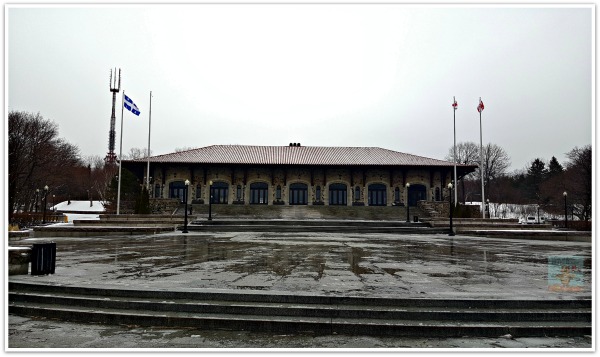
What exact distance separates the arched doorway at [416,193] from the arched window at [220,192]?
19415 mm

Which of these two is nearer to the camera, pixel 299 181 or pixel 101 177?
pixel 299 181

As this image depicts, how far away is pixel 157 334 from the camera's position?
5.59 metres

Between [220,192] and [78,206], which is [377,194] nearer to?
[220,192]

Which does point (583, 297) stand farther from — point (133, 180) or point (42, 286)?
point (133, 180)

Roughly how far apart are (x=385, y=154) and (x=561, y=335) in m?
43.2

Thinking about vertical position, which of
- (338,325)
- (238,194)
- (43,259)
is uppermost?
(238,194)

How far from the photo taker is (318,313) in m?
6.11

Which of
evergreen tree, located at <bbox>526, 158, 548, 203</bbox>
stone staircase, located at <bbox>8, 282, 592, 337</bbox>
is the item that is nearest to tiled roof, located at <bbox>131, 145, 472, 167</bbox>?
stone staircase, located at <bbox>8, 282, 592, 337</bbox>

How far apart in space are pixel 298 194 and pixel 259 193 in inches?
163

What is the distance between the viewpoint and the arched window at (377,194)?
44.9 m

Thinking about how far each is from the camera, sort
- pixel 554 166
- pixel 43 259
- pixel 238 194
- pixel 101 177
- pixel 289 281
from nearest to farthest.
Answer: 1. pixel 289 281
2. pixel 43 259
3. pixel 238 194
4. pixel 101 177
5. pixel 554 166

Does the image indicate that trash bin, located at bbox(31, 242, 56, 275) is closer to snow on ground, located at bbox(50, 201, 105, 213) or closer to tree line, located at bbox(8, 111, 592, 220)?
tree line, located at bbox(8, 111, 592, 220)

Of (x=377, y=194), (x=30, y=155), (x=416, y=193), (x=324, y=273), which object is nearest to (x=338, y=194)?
(x=377, y=194)

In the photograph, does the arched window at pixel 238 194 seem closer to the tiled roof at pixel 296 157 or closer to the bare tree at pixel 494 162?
the tiled roof at pixel 296 157
